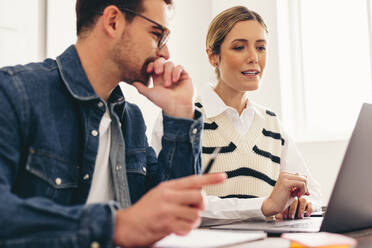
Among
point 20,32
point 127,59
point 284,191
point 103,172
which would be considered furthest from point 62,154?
point 20,32

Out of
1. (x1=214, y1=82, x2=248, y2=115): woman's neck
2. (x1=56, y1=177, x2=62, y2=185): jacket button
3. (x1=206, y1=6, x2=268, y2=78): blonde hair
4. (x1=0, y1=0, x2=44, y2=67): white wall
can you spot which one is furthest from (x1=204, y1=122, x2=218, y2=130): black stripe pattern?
(x1=0, y1=0, x2=44, y2=67): white wall

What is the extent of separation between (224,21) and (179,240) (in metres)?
1.20

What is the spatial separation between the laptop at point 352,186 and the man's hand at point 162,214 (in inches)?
11.9

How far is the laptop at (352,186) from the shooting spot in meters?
0.85

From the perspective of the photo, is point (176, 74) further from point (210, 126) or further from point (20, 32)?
point (20, 32)

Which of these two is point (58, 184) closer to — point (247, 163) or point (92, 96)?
point (92, 96)

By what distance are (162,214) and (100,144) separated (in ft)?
1.62

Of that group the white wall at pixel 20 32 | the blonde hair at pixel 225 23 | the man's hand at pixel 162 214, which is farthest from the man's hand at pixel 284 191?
the white wall at pixel 20 32

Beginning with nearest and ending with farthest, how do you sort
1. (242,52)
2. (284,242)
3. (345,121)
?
1. (284,242)
2. (242,52)
3. (345,121)

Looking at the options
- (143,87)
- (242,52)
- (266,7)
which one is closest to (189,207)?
(143,87)

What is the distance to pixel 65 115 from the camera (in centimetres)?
95

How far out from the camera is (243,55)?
1.71 metres

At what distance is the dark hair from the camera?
1105mm

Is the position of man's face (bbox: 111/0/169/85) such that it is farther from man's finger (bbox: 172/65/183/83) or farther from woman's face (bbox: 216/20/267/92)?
woman's face (bbox: 216/20/267/92)
